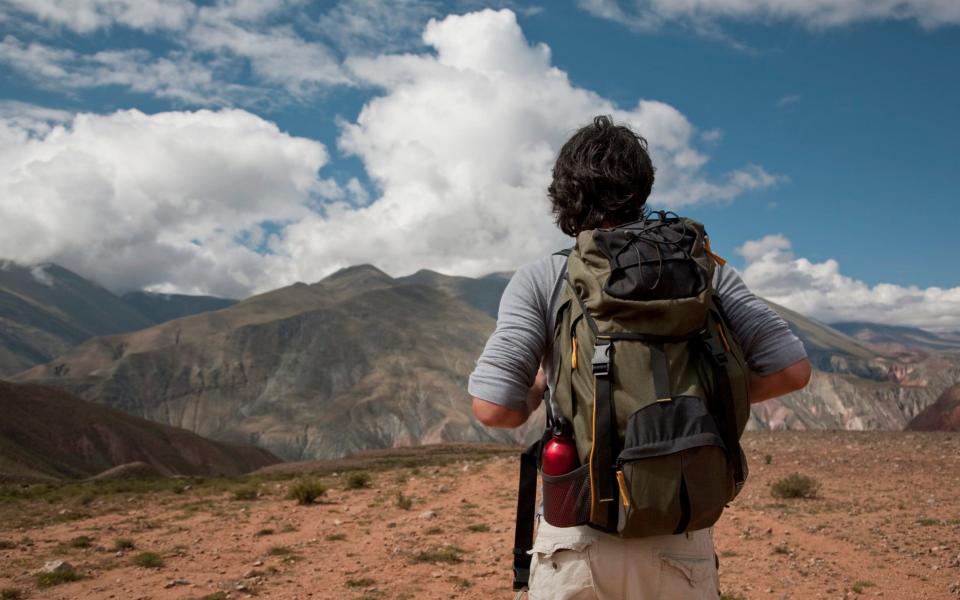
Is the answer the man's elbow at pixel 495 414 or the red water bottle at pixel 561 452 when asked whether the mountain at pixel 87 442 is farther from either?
the red water bottle at pixel 561 452

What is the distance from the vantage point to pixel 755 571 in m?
8.77

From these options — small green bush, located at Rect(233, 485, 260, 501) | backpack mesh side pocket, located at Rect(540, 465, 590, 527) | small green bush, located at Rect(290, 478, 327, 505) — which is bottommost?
small green bush, located at Rect(233, 485, 260, 501)

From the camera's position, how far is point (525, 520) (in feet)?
9.18

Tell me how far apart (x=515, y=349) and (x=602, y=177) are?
74 centimetres

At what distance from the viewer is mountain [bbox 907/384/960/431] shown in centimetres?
7262

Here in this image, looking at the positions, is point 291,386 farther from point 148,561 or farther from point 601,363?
point 601,363

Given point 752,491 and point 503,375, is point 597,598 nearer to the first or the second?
point 503,375

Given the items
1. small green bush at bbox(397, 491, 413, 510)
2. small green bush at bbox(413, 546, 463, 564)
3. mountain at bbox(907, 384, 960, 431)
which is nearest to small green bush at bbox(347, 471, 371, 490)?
small green bush at bbox(397, 491, 413, 510)

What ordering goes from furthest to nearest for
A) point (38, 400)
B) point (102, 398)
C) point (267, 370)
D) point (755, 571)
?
point (267, 370) < point (102, 398) < point (38, 400) < point (755, 571)

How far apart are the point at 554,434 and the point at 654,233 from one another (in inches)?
31.2

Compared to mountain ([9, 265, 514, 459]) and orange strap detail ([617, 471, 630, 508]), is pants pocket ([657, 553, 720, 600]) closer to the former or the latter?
orange strap detail ([617, 471, 630, 508])

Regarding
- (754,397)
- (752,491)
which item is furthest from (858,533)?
(754,397)

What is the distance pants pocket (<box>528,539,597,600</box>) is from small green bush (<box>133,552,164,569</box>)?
9100 millimetres

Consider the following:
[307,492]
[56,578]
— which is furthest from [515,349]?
[307,492]
